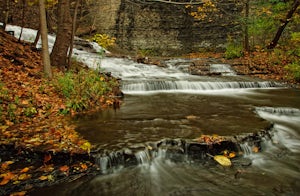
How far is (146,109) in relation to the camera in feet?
22.7

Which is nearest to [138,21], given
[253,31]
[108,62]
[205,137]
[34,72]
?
[108,62]

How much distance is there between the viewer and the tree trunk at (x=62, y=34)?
8594mm

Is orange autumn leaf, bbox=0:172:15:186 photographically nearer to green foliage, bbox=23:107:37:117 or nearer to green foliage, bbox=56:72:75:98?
green foliage, bbox=23:107:37:117

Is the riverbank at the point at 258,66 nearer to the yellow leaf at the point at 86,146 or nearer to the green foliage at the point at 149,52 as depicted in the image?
the green foliage at the point at 149,52

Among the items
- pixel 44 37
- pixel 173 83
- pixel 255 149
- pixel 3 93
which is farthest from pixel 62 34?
pixel 255 149

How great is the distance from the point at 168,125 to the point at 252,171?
1.91 m

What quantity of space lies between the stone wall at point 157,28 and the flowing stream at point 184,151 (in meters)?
16.5

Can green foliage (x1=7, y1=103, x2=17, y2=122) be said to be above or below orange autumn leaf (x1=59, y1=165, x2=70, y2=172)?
above

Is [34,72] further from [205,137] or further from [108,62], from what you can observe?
[108,62]

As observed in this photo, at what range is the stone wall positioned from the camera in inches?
926

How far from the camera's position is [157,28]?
23.8 m

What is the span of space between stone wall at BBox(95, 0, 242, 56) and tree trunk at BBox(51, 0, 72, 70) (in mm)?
14842

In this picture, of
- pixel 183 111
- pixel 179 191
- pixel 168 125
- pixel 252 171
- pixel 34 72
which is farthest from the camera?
pixel 34 72

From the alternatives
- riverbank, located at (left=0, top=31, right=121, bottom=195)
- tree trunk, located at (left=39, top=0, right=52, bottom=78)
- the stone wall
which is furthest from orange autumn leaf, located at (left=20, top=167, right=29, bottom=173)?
the stone wall
